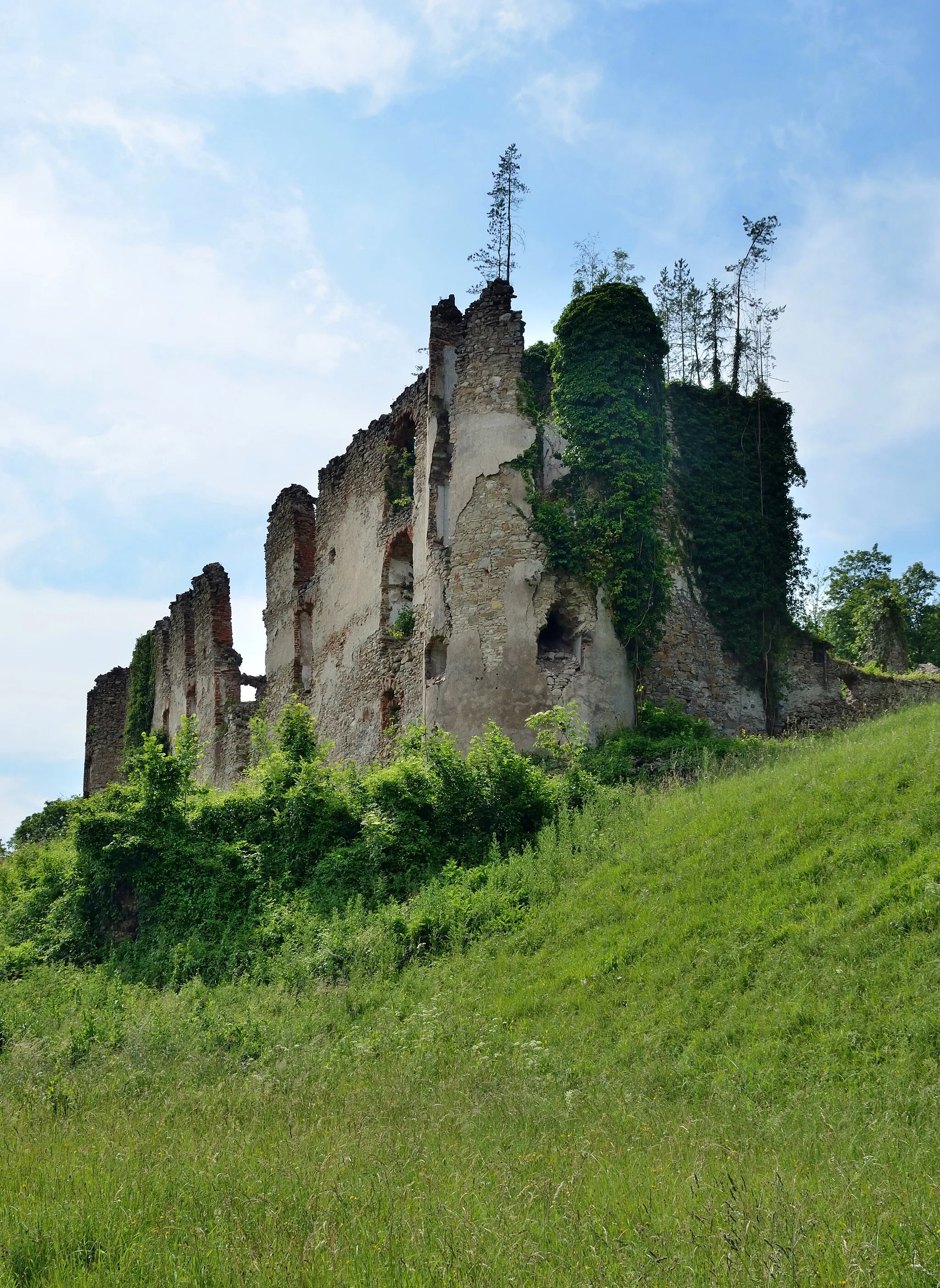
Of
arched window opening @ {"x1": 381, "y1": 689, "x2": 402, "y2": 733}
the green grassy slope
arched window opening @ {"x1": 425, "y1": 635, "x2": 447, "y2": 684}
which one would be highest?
arched window opening @ {"x1": 425, "y1": 635, "x2": 447, "y2": 684}

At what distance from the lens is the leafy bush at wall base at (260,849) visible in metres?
13.2

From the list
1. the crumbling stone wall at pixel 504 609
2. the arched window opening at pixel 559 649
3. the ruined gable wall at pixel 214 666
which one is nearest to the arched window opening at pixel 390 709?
the crumbling stone wall at pixel 504 609

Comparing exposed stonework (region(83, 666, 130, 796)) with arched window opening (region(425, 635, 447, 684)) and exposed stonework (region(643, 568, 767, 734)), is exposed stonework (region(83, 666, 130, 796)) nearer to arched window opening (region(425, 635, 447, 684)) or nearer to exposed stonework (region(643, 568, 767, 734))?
arched window opening (region(425, 635, 447, 684))

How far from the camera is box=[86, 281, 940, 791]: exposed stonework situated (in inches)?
674

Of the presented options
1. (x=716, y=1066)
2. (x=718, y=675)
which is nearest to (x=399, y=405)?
(x=718, y=675)

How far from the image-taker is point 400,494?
2147cm

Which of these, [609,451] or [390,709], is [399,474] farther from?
[609,451]

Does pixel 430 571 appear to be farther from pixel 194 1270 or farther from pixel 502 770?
pixel 194 1270

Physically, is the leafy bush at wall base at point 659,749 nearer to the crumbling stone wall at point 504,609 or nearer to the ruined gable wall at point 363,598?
the crumbling stone wall at point 504,609

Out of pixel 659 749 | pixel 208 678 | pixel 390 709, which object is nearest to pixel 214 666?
pixel 208 678

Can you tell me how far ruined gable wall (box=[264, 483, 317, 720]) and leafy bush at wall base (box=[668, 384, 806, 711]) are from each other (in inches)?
342

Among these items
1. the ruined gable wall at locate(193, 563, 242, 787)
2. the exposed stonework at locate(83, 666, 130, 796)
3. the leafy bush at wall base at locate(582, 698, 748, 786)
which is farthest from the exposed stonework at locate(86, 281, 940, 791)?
the exposed stonework at locate(83, 666, 130, 796)

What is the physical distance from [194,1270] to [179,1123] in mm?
2379

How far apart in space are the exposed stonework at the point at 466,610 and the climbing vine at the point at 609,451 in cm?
23
